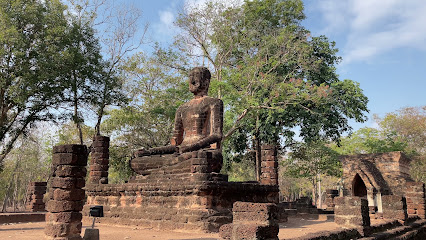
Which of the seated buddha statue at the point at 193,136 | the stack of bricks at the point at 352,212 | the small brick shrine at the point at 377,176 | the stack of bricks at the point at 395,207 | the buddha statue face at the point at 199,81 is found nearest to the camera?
the stack of bricks at the point at 352,212

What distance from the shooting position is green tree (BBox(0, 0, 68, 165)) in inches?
566

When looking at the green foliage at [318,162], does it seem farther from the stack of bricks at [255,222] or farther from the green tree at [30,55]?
the stack of bricks at [255,222]

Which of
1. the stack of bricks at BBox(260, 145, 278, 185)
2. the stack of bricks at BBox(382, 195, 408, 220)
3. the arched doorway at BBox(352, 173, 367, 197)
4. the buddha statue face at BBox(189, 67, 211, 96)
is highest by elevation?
the buddha statue face at BBox(189, 67, 211, 96)

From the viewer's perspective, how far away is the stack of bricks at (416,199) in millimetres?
13867

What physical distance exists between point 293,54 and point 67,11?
41.5 feet

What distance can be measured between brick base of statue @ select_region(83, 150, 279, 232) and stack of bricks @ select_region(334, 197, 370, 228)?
229 centimetres

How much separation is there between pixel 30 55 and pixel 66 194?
10540 millimetres

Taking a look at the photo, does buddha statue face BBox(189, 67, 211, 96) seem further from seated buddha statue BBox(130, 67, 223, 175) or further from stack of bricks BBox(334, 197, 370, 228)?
stack of bricks BBox(334, 197, 370, 228)

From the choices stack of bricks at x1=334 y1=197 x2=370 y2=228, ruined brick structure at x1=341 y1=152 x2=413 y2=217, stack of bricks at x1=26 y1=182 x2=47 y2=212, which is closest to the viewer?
stack of bricks at x1=334 y1=197 x2=370 y2=228

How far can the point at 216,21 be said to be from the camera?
67.9 feet

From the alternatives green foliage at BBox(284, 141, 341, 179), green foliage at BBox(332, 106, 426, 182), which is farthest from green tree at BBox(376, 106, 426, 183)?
green foliage at BBox(284, 141, 341, 179)

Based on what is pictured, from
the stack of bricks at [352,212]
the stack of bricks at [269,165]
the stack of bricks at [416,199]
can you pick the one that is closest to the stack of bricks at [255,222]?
the stack of bricks at [352,212]

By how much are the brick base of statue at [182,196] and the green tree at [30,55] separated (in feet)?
22.6

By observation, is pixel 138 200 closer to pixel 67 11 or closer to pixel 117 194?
pixel 117 194
